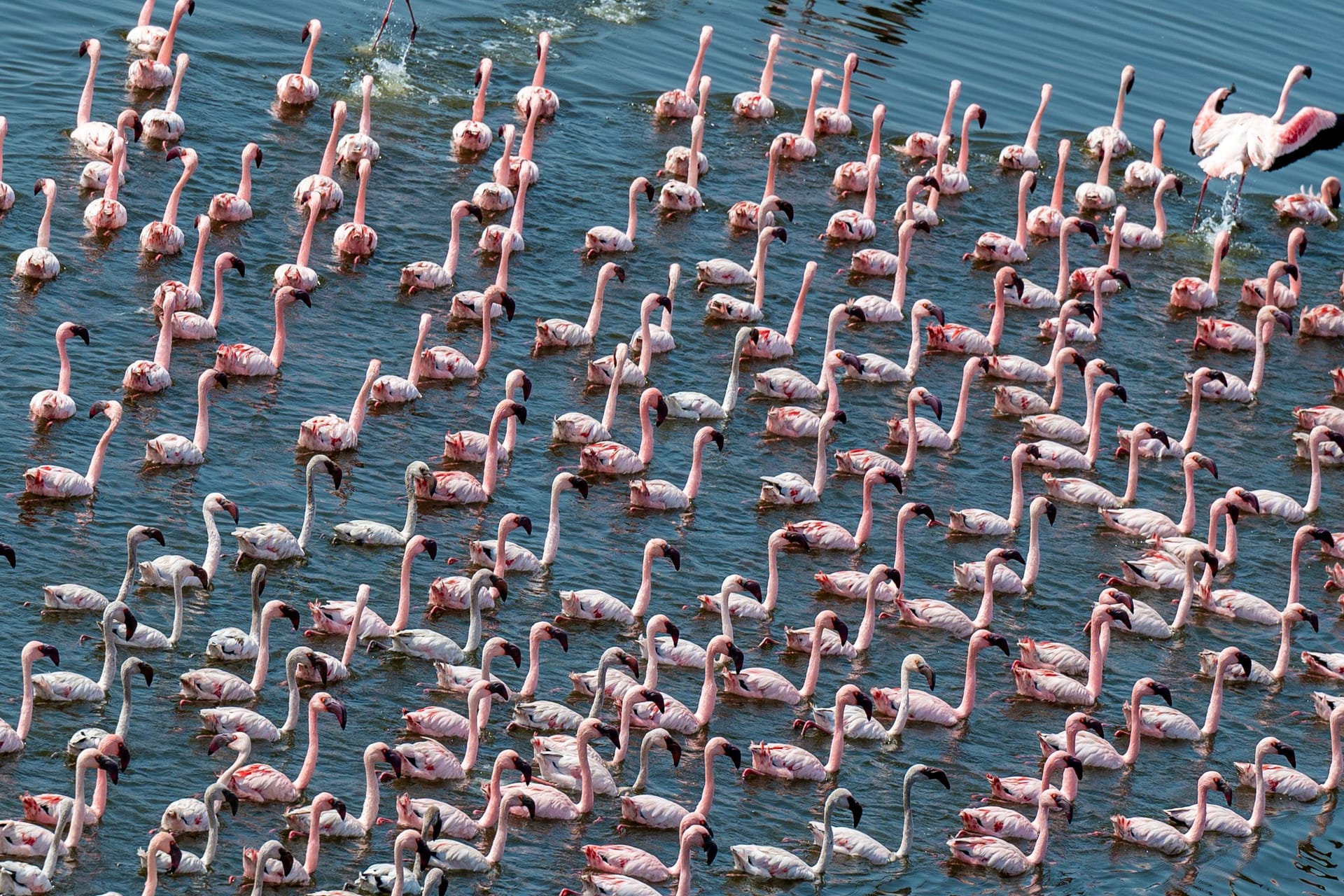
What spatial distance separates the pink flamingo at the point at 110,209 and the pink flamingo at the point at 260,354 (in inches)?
127

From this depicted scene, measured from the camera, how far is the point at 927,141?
35094 millimetres

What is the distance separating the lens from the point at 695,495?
25188mm

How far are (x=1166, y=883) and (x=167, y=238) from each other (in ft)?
49.0

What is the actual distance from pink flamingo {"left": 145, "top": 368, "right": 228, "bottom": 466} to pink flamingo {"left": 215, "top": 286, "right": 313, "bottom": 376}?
4.72ft

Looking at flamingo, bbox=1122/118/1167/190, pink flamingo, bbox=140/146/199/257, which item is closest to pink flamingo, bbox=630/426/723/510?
pink flamingo, bbox=140/146/199/257

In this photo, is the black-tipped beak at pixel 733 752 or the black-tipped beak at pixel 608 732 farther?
the black-tipped beak at pixel 733 752

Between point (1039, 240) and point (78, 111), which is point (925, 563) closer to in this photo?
point (1039, 240)

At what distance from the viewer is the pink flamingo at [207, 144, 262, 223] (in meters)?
29.1

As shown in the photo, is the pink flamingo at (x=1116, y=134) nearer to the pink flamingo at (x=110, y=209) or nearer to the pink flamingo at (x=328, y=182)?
the pink flamingo at (x=328, y=182)

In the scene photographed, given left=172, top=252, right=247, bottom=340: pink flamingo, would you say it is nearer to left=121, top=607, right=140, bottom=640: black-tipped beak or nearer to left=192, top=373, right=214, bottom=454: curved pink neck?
left=192, top=373, right=214, bottom=454: curved pink neck

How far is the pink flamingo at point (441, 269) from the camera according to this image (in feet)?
93.6

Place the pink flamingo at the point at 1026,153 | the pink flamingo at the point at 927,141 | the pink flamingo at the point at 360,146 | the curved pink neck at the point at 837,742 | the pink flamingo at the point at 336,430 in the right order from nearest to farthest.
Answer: the curved pink neck at the point at 837,742
the pink flamingo at the point at 336,430
the pink flamingo at the point at 360,146
the pink flamingo at the point at 927,141
the pink flamingo at the point at 1026,153

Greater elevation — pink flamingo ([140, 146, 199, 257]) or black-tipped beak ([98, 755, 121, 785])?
pink flamingo ([140, 146, 199, 257])

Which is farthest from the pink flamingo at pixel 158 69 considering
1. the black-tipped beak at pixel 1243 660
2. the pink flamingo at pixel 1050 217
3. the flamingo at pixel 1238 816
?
the flamingo at pixel 1238 816
